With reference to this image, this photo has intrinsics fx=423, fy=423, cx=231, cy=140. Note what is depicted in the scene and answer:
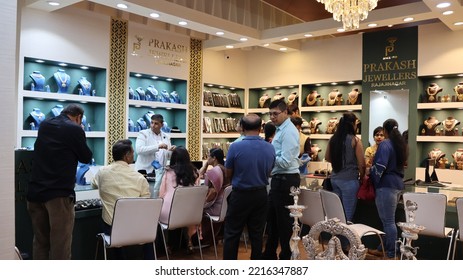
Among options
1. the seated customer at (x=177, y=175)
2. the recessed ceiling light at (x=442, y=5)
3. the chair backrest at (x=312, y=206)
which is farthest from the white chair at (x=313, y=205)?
the recessed ceiling light at (x=442, y=5)

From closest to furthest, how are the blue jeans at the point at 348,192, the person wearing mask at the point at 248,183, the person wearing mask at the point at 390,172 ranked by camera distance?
the person wearing mask at the point at 248,183 → the person wearing mask at the point at 390,172 → the blue jeans at the point at 348,192

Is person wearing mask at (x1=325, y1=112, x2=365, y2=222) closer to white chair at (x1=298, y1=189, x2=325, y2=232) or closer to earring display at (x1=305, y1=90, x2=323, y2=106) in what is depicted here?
white chair at (x1=298, y1=189, x2=325, y2=232)

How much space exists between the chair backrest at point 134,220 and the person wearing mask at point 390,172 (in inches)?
83.6

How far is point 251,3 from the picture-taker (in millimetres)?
7109

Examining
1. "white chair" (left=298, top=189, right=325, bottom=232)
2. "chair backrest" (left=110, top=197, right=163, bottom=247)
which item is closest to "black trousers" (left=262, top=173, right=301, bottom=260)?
"white chair" (left=298, top=189, right=325, bottom=232)

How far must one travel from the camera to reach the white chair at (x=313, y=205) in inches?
142

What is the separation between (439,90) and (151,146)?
178 inches

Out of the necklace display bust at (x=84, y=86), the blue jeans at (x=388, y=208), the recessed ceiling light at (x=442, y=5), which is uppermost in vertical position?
the recessed ceiling light at (x=442, y=5)

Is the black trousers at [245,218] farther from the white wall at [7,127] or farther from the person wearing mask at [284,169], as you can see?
the white wall at [7,127]

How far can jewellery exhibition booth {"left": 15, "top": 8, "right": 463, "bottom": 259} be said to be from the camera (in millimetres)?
5688

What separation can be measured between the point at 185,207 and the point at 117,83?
11.3 ft

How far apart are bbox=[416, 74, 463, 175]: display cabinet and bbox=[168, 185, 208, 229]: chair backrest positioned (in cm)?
424
